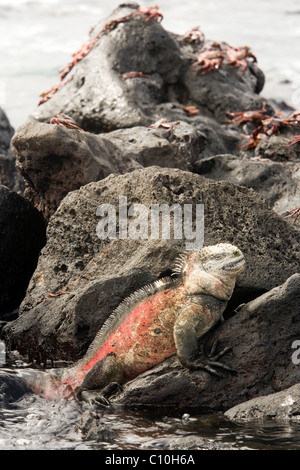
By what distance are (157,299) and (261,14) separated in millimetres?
25411

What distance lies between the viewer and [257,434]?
16.5 ft

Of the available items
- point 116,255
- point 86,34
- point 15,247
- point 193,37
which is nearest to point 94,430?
point 116,255

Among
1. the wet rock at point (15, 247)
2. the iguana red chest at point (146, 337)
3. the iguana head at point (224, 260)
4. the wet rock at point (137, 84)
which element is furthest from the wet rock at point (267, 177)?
the iguana red chest at point (146, 337)

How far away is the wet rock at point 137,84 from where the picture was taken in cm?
1078

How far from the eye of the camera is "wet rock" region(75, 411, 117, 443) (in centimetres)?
500

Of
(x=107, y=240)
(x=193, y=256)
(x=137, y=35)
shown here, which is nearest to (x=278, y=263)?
(x=193, y=256)

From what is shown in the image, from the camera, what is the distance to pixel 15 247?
8391 mm

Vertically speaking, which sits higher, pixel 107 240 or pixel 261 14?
pixel 261 14

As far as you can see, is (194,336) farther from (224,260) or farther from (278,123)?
(278,123)

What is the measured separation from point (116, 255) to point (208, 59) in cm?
586

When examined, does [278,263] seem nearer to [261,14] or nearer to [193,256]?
[193,256]

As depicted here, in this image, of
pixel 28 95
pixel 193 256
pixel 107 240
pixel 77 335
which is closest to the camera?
pixel 193 256

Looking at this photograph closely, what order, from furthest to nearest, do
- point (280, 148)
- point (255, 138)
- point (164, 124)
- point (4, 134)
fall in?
point (4, 134) → point (255, 138) → point (280, 148) → point (164, 124)

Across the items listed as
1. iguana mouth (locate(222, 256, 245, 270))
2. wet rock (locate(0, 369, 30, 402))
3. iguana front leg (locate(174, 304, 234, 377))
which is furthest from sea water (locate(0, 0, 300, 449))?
iguana mouth (locate(222, 256, 245, 270))
